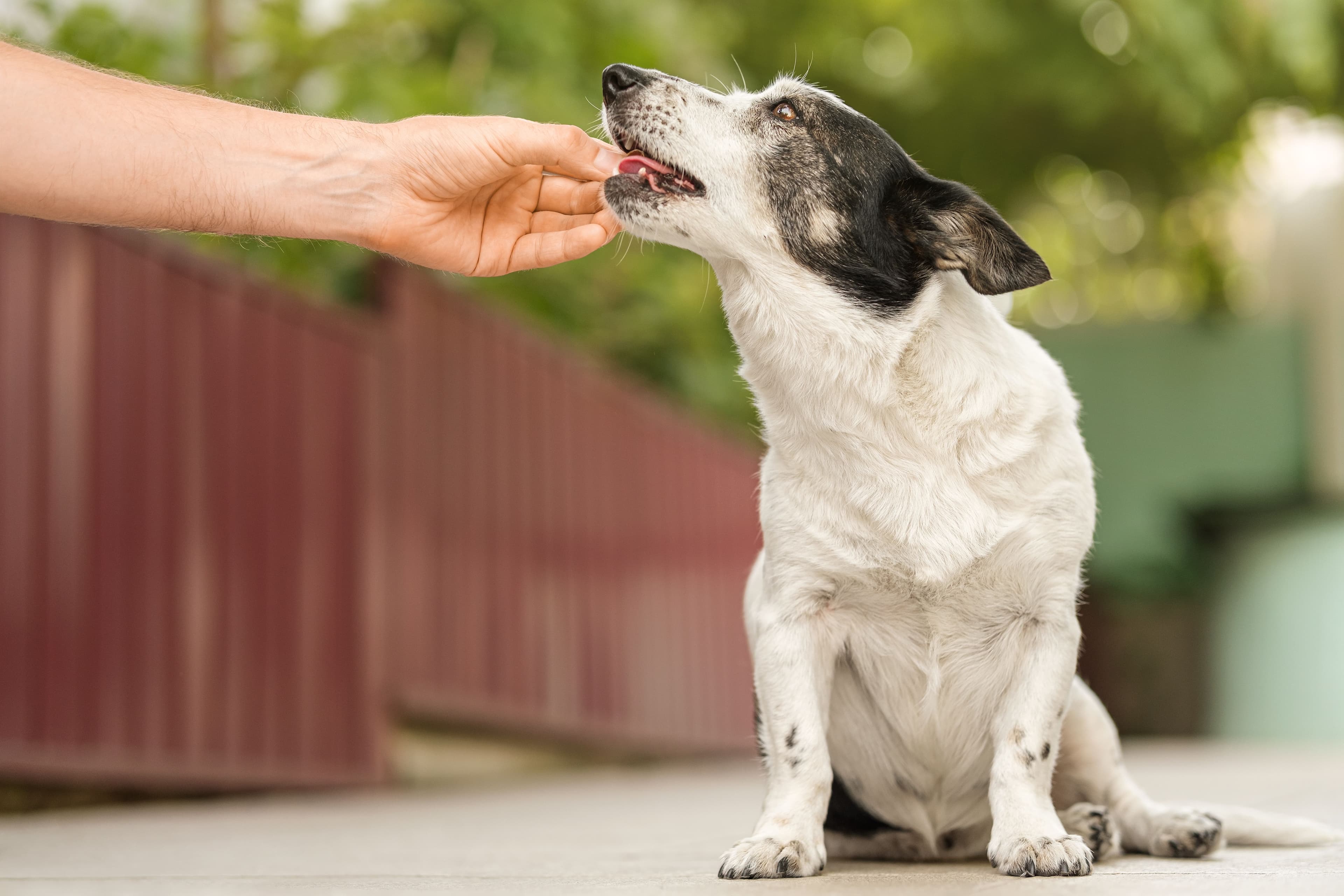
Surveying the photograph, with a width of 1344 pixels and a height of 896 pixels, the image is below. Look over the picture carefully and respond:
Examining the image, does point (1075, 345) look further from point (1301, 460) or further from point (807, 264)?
point (807, 264)

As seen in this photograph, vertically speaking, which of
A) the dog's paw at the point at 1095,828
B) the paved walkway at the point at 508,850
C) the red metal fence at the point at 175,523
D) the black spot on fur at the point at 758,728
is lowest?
the paved walkway at the point at 508,850

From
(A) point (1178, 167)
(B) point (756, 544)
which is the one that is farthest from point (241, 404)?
(A) point (1178, 167)

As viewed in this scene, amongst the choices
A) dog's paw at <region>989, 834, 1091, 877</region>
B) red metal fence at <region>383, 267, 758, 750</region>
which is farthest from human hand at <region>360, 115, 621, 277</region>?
red metal fence at <region>383, 267, 758, 750</region>

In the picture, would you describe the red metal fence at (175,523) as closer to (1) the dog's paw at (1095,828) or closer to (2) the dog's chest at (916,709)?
(2) the dog's chest at (916,709)

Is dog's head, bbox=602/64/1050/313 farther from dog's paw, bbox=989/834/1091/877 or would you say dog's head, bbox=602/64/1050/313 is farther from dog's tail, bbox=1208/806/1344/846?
dog's tail, bbox=1208/806/1344/846

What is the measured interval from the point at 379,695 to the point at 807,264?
4590 millimetres

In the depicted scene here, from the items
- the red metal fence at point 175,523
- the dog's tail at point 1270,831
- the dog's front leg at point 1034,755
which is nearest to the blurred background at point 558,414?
the red metal fence at point 175,523

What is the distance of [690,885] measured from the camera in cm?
236

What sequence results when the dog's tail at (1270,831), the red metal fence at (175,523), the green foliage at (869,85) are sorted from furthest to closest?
the green foliage at (869,85) < the red metal fence at (175,523) < the dog's tail at (1270,831)

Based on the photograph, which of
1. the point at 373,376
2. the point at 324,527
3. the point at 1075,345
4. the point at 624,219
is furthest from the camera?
the point at 1075,345

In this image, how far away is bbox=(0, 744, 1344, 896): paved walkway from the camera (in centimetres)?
235

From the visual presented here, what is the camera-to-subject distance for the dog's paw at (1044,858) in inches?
93.4

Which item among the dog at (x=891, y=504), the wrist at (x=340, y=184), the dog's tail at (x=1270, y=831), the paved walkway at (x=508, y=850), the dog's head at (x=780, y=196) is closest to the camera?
the paved walkway at (x=508, y=850)

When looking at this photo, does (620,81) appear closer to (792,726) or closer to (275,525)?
(792,726)
